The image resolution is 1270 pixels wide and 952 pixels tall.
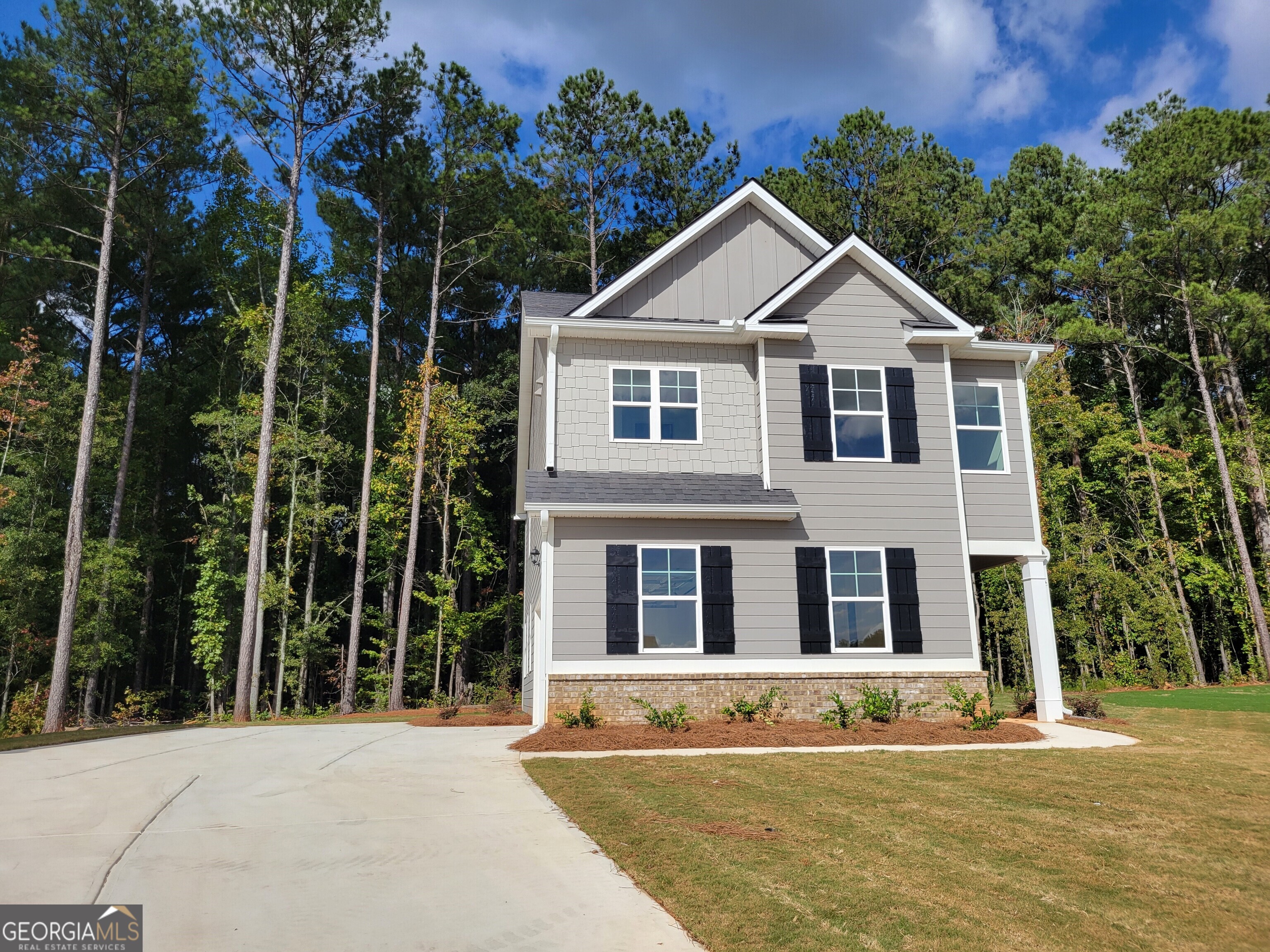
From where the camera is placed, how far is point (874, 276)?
47.1 ft

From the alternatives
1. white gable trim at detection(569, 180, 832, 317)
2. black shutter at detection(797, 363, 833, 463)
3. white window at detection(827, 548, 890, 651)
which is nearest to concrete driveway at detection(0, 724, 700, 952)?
white window at detection(827, 548, 890, 651)

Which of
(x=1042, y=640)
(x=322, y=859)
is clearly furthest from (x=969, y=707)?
(x=322, y=859)

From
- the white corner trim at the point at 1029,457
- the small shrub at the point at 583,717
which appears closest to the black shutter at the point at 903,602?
the white corner trim at the point at 1029,457

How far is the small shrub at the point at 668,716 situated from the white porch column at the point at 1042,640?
585 cm

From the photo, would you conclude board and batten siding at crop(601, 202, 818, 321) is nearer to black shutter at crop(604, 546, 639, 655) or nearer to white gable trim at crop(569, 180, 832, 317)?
white gable trim at crop(569, 180, 832, 317)

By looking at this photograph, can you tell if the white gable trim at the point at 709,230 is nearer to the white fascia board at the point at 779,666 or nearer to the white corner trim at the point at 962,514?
the white corner trim at the point at 962,514

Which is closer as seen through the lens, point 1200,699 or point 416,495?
point 1200,699

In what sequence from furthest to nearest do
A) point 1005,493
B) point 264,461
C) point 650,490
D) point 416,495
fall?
point 416,495
point 264,461
point 1005,493
point 650,490

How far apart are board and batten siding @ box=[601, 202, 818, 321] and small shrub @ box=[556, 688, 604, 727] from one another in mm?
6692

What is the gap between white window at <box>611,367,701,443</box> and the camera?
1387 cm

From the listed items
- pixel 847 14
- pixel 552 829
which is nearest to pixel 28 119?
pixel 847 14

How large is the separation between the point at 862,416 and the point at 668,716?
6069mm

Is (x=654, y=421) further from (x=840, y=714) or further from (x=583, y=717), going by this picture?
(x=840, y=714)

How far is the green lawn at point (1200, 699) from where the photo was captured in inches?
574
